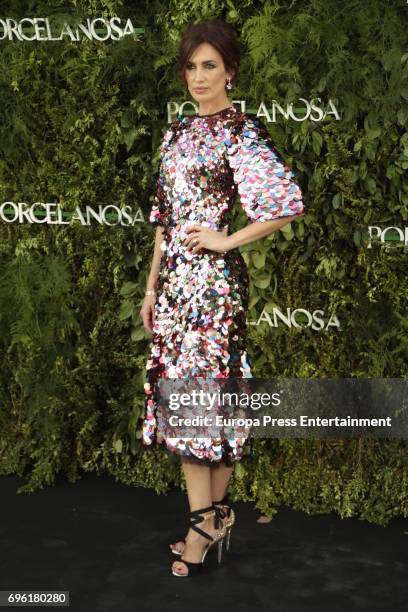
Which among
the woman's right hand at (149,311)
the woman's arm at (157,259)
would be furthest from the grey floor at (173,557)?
the woman's arm at (157,259)

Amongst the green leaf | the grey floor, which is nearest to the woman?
the grey floor

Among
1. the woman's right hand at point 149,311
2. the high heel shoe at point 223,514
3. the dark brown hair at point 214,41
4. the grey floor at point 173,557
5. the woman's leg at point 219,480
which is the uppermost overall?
the dark brown hair at point 214,41

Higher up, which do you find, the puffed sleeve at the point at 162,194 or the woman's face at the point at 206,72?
the woman's face at the point at 206,72

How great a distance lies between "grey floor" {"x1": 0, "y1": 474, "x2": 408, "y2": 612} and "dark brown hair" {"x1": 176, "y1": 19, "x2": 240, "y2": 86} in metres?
1.86

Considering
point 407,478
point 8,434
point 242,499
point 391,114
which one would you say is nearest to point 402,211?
point 391,114

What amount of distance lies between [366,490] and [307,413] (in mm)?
431

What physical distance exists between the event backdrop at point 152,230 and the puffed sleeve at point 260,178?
73 centimetres

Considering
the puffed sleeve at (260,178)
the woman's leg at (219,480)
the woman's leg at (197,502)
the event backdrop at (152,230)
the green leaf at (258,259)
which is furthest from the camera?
the green leaf at (258,259)

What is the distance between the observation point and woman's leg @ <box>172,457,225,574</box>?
3213 millimetres

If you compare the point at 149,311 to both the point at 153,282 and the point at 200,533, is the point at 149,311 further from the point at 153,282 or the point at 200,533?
the point at 200,533

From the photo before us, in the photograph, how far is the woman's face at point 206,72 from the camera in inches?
119

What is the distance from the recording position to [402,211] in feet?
12.2

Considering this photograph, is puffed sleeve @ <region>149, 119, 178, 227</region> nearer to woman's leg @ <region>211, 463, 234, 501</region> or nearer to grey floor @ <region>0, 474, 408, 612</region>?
woman's leg @ <region>211, 463, 234, 501</region>

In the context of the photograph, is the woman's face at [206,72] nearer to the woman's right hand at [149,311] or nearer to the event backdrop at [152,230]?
the event backdrop at [152,230]
